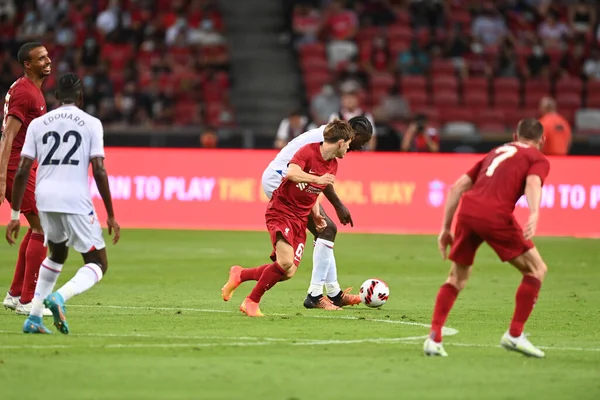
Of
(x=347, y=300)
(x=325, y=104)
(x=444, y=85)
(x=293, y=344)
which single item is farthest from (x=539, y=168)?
(x=444, y=85)

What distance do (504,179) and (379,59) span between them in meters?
20.6

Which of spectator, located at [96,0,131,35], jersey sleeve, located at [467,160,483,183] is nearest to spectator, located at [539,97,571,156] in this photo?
spectator, located at [96,0,131,35]

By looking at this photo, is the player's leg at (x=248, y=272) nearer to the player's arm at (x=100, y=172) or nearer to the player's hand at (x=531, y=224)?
the player's arm at (x=100, y=172)

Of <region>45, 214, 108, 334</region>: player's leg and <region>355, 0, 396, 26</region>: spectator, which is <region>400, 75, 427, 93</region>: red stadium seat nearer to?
<region>355, 0, 396, 26</region>: spectator

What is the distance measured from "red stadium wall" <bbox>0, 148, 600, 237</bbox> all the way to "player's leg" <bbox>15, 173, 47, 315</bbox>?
10.2 meters

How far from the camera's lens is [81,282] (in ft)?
30.5

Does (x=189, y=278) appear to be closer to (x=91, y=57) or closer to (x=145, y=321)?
(x=145, y=321)

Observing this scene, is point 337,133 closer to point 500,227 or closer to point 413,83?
point 500,227

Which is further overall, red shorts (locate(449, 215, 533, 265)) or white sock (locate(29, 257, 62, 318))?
white sock (locate(29, 257, 62, 318))

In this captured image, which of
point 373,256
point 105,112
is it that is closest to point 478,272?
point 373,256

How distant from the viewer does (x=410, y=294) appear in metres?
13.6

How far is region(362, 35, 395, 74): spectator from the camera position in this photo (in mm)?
29031

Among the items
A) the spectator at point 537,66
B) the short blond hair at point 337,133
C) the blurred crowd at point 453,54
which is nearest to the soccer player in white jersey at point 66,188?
the short blond hair at point 337,133

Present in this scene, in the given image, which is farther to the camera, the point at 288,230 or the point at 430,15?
the point at 430,15
